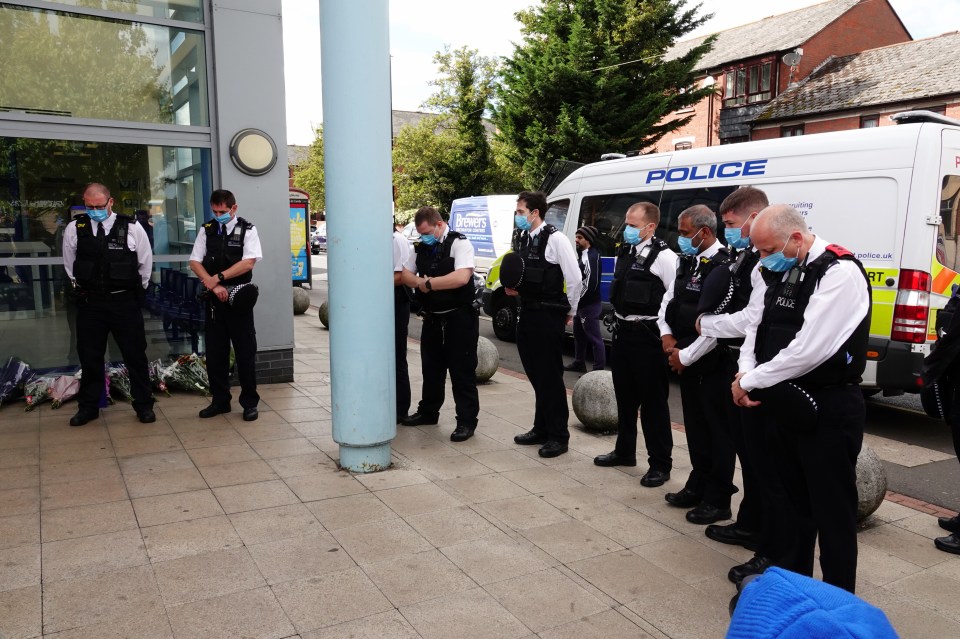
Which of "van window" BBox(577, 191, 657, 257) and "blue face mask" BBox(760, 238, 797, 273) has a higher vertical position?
"van window" BBox(577, 191, 657, 257)

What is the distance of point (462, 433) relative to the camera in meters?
5.89

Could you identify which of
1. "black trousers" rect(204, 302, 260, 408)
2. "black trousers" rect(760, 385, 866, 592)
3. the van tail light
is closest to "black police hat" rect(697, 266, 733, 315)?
"black trousers" rect(760, 385, 866, 592)

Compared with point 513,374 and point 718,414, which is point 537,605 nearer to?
point 718,414

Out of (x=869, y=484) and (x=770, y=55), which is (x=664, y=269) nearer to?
(x=869, y=484)

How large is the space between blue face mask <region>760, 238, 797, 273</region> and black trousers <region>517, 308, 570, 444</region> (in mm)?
2381

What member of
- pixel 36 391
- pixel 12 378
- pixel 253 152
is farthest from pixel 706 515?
pixel 12 378

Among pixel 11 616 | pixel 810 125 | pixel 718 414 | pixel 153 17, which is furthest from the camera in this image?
pixel 810 125

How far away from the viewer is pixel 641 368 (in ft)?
16.0

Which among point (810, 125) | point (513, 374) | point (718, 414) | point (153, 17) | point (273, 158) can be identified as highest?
point (810, 125)

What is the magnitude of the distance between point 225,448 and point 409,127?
29.2 metres

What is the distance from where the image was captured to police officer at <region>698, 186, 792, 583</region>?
3.52m

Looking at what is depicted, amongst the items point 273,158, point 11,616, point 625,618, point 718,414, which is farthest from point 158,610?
point 273,158

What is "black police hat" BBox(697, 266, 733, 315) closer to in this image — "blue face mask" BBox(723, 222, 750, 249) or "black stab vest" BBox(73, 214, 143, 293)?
"blue face mask" BBox(723, 222, 750, 249)

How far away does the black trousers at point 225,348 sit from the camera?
6391 mm
